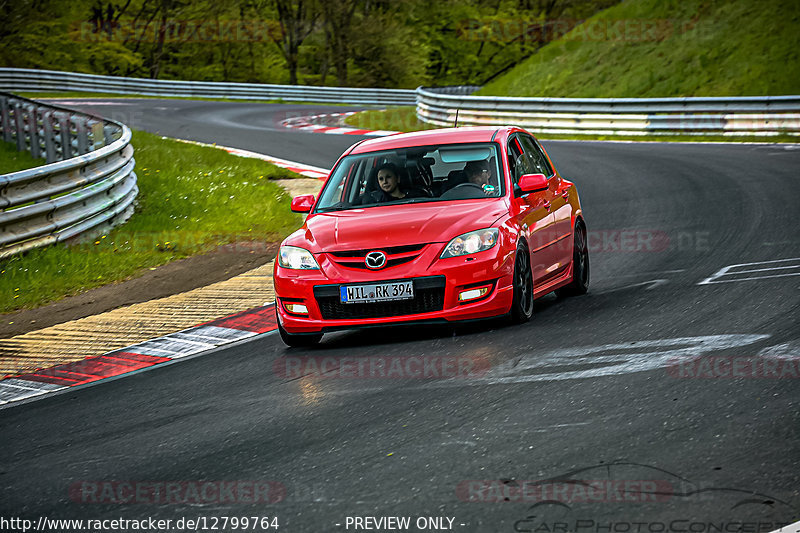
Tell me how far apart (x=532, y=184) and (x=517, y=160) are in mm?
817

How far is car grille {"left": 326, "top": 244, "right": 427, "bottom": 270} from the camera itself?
7.76m

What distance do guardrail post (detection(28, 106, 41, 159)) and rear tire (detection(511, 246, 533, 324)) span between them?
1288 cm

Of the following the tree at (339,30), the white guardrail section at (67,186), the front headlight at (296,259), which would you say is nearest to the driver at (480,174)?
the front headlight at (296,259)

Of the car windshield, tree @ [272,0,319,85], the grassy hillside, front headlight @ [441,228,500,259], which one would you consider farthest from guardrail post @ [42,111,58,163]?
tree @ [272,0,319,85]

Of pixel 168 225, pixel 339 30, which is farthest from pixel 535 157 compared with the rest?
pixel 339 30

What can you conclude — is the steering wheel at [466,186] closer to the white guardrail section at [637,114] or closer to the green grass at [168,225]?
the green grass at [168,225]

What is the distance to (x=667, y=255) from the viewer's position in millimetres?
11102

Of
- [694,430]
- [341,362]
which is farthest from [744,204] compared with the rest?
[694,430]

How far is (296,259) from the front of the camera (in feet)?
26.7

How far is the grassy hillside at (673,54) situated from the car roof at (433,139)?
21618 millimetres

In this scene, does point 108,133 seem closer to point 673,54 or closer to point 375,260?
point 375,260

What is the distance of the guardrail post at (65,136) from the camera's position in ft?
58.4

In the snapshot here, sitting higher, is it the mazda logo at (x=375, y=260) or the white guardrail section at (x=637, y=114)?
the mazda logo at (x=375, y=260)

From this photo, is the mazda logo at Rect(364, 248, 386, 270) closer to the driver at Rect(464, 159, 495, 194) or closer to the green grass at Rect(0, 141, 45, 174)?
the driver at Rect(464, 159, 495, 194)
